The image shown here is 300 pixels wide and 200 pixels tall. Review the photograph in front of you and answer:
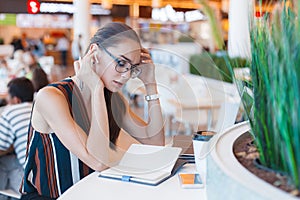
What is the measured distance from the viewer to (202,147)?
4.09 ft

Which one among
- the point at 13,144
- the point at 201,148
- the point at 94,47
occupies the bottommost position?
the point at 13,144

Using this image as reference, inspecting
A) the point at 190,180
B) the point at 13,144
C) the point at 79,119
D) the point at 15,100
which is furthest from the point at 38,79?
the point at 190,180

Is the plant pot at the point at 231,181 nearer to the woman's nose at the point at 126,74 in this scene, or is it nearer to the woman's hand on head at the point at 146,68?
the woman's nose at the point at 126,74

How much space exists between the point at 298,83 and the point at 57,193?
1.07 m

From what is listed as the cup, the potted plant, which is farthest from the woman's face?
the potted plant

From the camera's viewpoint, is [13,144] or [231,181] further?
[13,144]

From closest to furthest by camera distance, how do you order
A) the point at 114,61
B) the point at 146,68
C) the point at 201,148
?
the point at 201,148
the point at 114,61
the point at 146,68

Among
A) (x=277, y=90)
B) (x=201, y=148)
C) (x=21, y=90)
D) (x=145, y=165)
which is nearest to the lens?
(x=277, y=90)

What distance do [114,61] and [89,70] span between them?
0.11 meters

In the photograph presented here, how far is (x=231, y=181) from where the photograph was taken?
0.78 metres

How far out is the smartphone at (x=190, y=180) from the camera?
123 cm

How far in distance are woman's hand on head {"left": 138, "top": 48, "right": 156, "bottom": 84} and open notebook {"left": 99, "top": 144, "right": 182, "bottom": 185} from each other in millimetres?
396

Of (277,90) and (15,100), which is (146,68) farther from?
(15,100)

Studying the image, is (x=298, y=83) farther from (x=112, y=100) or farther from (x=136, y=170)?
(x=112, y=100)
